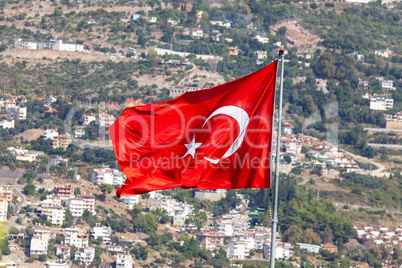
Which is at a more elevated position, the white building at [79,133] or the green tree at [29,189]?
the white building at [79,133]

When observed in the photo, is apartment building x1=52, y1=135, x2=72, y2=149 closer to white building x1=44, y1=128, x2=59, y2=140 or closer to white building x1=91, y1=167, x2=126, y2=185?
white building x1=44, y1=128, x2=59, y2=140

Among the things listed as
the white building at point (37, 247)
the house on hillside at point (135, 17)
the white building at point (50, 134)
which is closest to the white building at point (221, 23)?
the house on hillside at point (135, 17)

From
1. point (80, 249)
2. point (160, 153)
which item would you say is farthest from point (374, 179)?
point (160, 153)

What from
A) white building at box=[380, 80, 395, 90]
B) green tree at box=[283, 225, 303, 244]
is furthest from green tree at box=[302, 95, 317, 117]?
green tree at box=[283, 225, 303, 244]

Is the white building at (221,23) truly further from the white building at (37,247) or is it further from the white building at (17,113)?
the white building at (37,247)

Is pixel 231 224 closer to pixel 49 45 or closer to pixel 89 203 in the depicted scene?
pixel 89 203
